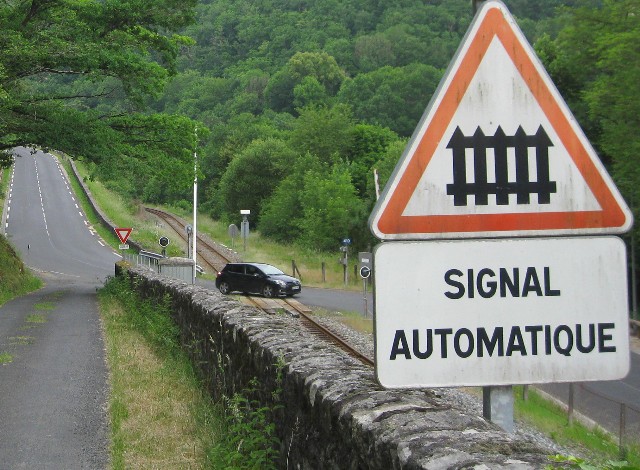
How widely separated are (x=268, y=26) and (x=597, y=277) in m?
136

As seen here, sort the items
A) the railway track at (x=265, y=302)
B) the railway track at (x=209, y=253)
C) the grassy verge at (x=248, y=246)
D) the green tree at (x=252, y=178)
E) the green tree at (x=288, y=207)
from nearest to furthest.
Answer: the railway track at (x=265, y=302) < the grassy verge at (x=248, y=246) < the railway track at (x=209, y=253) < the green tree at (x=288, y=207) < the green tree at (x=252, y=178)

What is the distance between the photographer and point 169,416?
827cm

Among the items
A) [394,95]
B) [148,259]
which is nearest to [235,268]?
[148,259]

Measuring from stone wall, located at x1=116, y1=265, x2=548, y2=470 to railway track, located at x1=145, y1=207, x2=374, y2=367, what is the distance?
830 centimetres

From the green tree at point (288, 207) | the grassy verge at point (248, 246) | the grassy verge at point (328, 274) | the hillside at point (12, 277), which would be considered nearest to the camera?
the grassy verge at point (328, 274)

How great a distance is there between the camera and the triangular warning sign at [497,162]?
2.74 metres

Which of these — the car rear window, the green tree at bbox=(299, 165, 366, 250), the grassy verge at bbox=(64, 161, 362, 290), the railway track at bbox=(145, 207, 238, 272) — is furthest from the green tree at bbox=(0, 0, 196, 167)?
the green tree at bbox=(299, 165, 366, 250)

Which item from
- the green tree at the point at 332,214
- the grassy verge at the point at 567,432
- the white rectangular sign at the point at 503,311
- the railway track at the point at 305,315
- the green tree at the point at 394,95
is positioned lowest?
the grassy verge at the point at 567,432

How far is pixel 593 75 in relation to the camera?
40.7 metres

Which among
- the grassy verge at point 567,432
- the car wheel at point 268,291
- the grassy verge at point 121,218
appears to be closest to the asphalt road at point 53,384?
the grassy verge at point 567,432

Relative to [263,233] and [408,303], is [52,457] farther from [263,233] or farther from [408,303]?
[263,233]

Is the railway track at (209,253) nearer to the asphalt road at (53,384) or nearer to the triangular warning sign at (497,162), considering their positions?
the asphalt road at (53,384)

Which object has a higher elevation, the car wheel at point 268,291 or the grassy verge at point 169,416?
the car wheel at point 268,291

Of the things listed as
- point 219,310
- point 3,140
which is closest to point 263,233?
point 3,140
